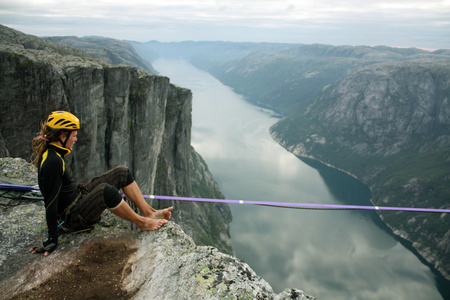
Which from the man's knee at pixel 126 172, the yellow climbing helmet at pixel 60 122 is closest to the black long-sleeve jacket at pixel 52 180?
the yellow climbing helmet at pixel 60 122

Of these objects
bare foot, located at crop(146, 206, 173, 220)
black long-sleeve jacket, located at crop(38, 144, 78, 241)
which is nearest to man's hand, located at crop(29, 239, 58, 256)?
black long-sleeve jacket, located at crop(38, 144, 78, 241)

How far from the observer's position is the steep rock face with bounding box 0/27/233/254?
72.2ft

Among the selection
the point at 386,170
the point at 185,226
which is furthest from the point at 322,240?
the point at 386,170

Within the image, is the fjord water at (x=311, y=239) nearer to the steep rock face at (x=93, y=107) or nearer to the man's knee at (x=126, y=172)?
the steep rock face at (x=93, y=107)

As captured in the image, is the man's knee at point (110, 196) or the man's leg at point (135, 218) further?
the man's leg at point (135, 218)

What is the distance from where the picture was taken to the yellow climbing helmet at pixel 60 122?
555 cm

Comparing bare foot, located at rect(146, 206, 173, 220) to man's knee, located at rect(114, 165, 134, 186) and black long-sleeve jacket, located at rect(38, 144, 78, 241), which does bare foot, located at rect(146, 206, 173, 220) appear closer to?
man's knee, located at rect(114, 165, 134, 186)

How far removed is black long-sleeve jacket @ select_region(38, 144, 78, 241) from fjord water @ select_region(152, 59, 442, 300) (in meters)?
74.5

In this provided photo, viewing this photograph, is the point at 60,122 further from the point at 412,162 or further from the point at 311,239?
the point at 412,162

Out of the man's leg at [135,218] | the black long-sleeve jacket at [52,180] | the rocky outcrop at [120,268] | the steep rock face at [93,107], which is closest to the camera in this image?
the rocky outcrop at [120,268]

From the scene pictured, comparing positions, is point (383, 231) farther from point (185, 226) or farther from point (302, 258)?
point (185, 226)

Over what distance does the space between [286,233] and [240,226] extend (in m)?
15.6

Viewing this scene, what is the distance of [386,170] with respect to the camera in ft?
548

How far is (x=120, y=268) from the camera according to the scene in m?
5.52
